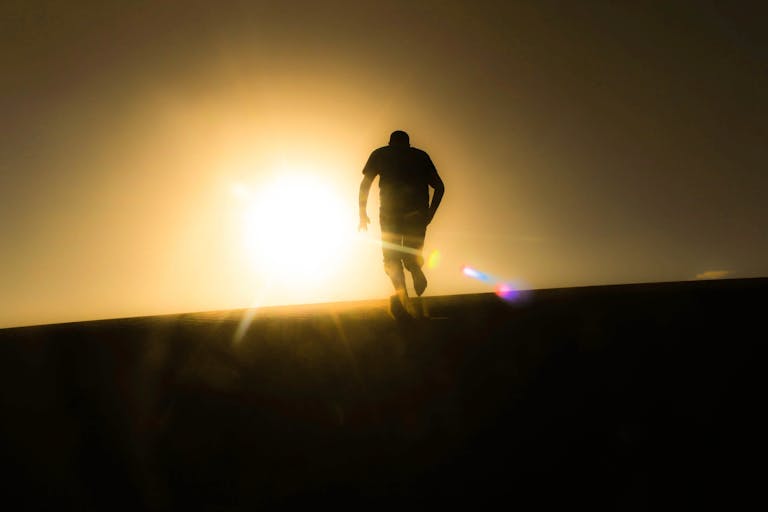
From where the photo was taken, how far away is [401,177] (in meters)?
4.58

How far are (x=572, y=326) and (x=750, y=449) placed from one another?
3.65 feet

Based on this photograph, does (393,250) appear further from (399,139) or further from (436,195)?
(399,139)

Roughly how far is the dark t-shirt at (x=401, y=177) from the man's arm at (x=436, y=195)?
18 centimetres

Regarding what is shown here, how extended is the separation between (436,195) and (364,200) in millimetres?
980

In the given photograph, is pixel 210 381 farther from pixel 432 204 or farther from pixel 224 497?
pixel 432 204

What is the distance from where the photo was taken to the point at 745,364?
2217mm

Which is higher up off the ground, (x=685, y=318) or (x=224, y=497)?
(x=685, y=318)

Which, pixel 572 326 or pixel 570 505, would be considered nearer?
pixel 570 505

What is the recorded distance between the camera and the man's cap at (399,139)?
4.71m

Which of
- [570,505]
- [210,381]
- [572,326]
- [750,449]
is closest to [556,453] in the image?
[570,505]

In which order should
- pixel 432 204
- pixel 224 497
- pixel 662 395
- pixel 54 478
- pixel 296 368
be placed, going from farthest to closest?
pixel 432 204 → pixel 296 368 → pixel 662 395 → pixel 54 478 → pixel 224 497

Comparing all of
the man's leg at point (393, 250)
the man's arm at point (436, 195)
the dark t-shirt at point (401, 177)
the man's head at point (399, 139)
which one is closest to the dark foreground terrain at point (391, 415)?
the man's leg at point (393, 250)

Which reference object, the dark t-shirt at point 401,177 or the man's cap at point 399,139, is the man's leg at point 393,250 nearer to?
the dark t-shirt at point 401,177

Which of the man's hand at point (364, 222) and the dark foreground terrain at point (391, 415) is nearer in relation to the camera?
the dark foreground terrain at point (391, 415)
